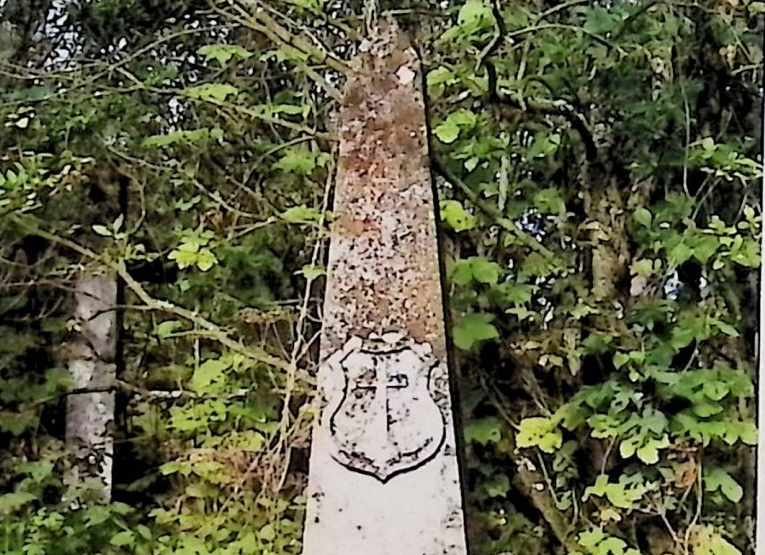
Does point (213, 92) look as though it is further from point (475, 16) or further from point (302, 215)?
point (475, 16)

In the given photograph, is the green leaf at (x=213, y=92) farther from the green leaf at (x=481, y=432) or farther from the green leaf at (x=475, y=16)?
the green leaf at (x=481, y=432)

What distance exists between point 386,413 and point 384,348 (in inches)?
3.9

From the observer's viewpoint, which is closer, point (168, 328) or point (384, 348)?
Result: point (384, 348)

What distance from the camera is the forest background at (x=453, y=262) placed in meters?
1.98

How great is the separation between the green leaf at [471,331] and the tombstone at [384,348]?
461 mm

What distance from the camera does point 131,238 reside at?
7.52ft

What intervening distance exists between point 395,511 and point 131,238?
1134mm

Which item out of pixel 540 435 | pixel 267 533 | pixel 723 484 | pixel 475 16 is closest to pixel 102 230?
pixel 267 533

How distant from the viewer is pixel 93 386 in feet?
7.55

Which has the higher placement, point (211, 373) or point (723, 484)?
point (211, 373)

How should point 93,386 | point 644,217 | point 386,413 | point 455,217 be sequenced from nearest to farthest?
1. point 386,413
2. point 455,217
3. point 644,217
4. point 93,386

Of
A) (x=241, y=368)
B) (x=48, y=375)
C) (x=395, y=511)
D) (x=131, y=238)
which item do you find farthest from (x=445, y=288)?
(x=48, y=375)

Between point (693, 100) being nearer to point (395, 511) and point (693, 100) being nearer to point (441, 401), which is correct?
point (441, 401)

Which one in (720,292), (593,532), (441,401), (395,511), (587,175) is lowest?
(593,532)
